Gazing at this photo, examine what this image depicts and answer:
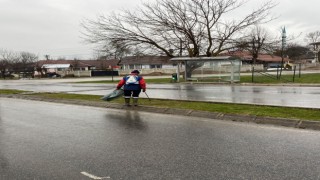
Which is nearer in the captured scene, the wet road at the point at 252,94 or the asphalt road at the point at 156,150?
the asphalt road at the point at 156,150

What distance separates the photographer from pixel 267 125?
7.56 m

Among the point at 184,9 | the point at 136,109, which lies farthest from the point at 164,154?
the point at 184,9

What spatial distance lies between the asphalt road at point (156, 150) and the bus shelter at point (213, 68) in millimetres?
17901

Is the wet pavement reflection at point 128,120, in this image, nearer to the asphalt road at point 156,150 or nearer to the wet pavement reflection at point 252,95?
the asphalt road at point 156,150

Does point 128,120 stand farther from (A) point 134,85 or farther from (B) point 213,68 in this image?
(B) point 213,68

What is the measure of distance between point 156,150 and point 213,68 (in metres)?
21.9

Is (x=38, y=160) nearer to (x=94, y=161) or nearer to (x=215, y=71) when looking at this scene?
(x=94, y=161)

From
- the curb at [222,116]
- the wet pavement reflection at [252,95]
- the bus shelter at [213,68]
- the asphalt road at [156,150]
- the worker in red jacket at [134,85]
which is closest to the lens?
the asphalt road at [156,150]

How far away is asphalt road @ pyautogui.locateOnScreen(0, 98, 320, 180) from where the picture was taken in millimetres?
4352

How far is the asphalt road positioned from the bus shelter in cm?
1790

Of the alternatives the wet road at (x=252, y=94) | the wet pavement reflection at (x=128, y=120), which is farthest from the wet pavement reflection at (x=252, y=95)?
the wet pavement reflection at (x=128, y=120)

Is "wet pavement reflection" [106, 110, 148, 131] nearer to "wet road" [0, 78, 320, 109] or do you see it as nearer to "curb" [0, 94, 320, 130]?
"curb" [0, 94, 320, 130]

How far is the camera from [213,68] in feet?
87.4

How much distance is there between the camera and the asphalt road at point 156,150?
435cm
